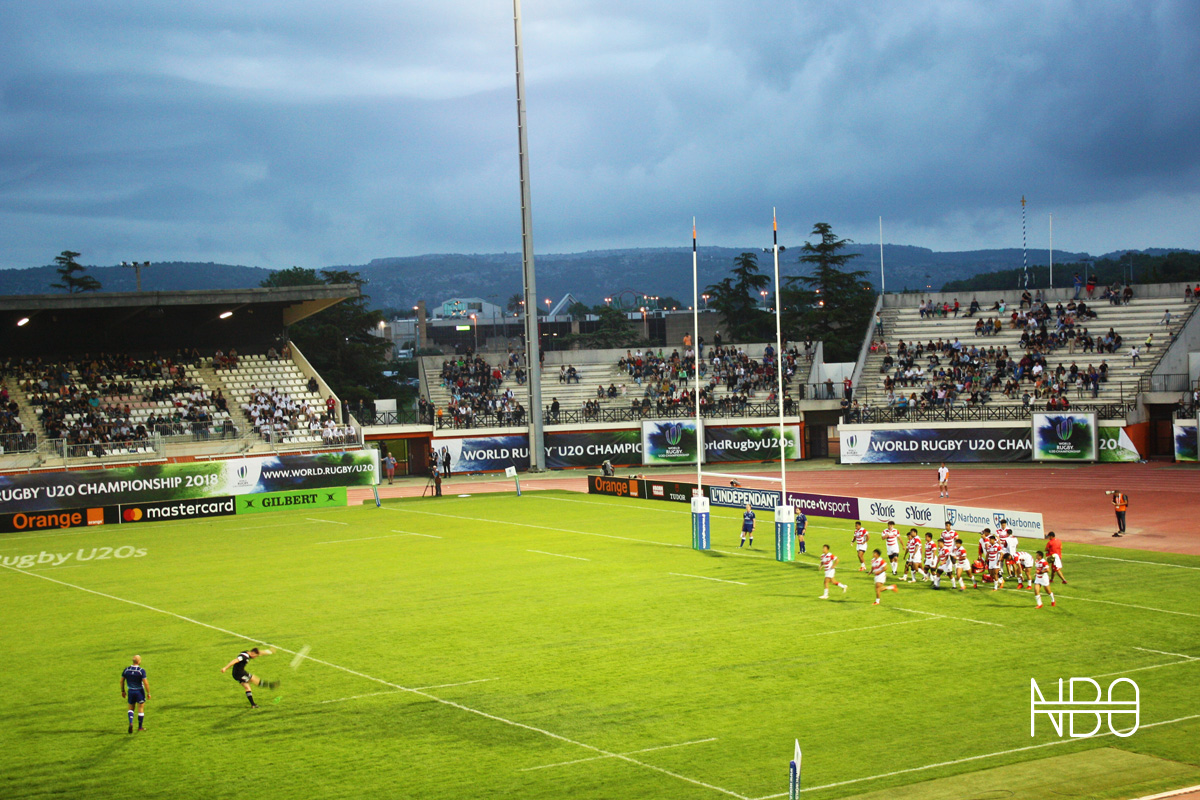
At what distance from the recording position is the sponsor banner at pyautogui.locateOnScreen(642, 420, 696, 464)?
2522 inches

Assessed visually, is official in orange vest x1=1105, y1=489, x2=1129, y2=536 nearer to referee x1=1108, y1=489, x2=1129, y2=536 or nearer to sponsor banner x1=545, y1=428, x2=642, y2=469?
referee x1=1108, y1=489, x2=1129, y2=536

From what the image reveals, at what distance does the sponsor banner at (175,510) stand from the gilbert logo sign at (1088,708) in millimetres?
41144

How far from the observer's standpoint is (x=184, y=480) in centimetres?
5203

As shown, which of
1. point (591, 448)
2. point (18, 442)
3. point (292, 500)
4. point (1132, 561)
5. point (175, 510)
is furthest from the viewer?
point (591, 448)

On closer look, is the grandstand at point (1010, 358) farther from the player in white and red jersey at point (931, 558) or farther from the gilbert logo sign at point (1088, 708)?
the gilbert logo sign at point (1088, 708)

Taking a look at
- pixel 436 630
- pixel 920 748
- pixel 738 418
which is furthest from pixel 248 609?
pixel 738 418

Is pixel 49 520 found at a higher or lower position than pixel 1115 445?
lower

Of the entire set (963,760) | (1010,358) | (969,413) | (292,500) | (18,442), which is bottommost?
(963,760)

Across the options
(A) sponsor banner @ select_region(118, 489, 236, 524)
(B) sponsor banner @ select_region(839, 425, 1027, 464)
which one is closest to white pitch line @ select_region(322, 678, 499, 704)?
(A) sponsor banner @ select_region(118, 489, 236, 524)

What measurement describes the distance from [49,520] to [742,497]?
30830 millimetres

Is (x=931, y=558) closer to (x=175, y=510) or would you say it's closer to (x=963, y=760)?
(x=963, y=760)

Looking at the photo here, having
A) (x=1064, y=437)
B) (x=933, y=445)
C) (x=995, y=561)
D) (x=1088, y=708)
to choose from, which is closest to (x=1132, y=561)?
(x=995, y=561)

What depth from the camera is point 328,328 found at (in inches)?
3610

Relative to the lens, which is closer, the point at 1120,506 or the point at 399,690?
the point at 399,690
